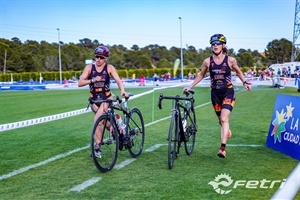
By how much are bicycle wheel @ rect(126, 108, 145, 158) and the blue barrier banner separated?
7.97ft

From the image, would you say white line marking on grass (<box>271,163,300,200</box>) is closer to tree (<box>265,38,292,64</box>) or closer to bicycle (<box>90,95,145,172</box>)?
bicycle (<box>90,95,145,172</box>)

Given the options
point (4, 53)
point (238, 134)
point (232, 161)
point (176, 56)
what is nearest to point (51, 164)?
point (232, 161)

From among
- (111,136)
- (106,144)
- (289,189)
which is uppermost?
(289,189)

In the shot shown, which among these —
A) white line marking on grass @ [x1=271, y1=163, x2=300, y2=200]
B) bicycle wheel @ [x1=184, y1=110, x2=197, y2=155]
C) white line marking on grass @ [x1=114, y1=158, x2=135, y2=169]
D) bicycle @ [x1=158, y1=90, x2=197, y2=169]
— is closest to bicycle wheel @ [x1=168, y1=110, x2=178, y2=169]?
bicycle @ [x1=158, y1=90, x2=197, y2=169]

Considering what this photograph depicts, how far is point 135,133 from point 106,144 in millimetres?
1036

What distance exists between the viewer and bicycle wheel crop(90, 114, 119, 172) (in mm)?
6418

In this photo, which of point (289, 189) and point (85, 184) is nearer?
point (289, 189)

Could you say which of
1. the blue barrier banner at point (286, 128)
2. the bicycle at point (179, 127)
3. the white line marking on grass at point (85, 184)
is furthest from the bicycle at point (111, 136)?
the blue barrier banner at point (286, 128)

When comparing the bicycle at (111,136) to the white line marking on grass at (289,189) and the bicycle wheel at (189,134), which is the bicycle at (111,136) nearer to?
the bicycle wheel at (189,134)

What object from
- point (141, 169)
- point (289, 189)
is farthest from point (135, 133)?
point (289, 189)

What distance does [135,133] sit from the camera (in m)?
7.65

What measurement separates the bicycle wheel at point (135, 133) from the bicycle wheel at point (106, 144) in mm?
543

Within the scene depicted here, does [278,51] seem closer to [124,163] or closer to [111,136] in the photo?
[124,163]

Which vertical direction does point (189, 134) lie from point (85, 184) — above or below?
above
